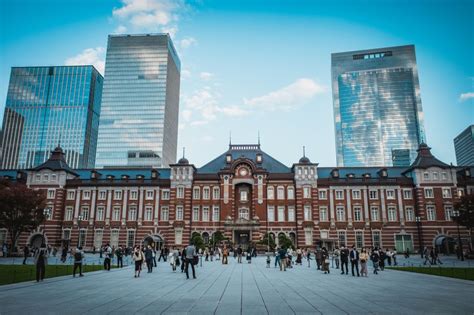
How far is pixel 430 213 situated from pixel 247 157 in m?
31.5

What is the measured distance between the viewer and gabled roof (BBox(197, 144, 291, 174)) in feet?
192

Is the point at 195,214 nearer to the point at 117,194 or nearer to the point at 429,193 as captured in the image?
the point at 117,194

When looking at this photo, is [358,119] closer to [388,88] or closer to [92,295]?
[388,88]

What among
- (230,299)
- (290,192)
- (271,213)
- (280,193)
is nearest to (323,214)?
(290,192)

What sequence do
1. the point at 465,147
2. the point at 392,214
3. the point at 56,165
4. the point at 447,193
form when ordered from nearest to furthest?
the point at 447,193 < the point at 392,214 < the point at 56,165 < the point at 465,147

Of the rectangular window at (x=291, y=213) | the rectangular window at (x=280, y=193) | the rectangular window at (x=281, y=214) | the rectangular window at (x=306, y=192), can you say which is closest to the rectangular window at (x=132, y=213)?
the rectangular window at (x=281, y=214)

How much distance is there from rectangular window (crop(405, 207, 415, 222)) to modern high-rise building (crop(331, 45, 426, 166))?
94443mm

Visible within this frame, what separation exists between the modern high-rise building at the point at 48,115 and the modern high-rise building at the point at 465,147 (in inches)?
6486

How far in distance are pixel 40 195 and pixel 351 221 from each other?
47481 mm

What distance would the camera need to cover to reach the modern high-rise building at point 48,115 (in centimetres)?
13350

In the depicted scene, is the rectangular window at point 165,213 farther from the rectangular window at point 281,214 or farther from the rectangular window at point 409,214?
the rectangular window at point 409,214

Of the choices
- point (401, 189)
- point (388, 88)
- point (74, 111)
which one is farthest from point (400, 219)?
point (74, 111)

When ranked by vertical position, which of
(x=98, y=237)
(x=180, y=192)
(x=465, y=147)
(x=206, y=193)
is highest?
(x=465, y=147)

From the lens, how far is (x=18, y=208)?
42.1 metres
